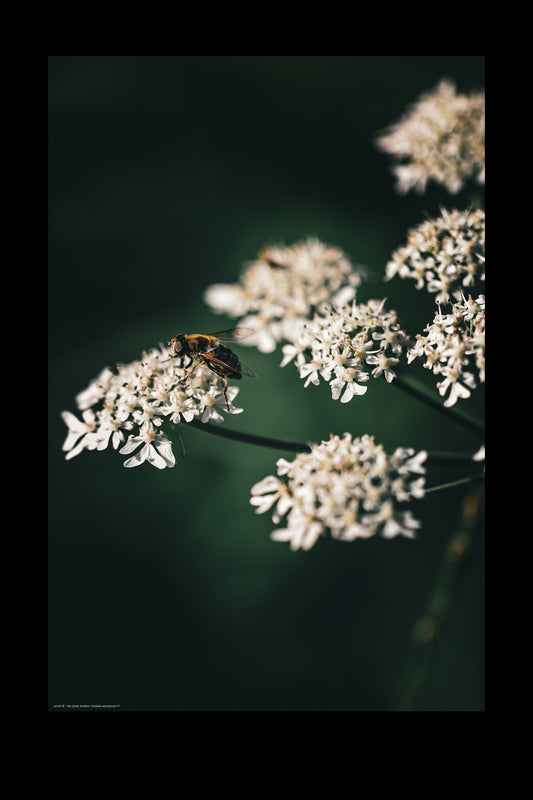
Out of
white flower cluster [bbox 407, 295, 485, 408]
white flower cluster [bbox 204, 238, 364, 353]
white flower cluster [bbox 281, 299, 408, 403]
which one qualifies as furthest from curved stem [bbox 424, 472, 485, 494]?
white flower cluster [bbox 204, 238, 364, 353]

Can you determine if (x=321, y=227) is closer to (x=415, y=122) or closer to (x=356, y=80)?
(x=415, y=122)

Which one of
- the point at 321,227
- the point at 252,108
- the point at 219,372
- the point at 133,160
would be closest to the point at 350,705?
the point at 219,372

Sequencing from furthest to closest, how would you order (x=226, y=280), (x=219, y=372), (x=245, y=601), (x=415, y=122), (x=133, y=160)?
(x=133, y=160)
(x=226, y=280)
(x=245, y=601)
(x=415, y=122)
(x=219, y=372)

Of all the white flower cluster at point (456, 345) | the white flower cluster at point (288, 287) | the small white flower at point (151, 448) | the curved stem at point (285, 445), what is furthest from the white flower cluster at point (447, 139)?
the small white flower at point (151, 448)

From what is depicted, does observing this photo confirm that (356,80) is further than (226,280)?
Yes

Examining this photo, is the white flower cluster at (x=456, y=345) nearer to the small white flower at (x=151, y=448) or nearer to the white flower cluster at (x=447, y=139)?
the small white flower at (x=151, y=448)

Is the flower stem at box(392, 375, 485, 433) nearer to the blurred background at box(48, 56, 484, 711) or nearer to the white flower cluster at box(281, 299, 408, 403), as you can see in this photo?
the white flower cluster at box(281, 299, 408, 403)
